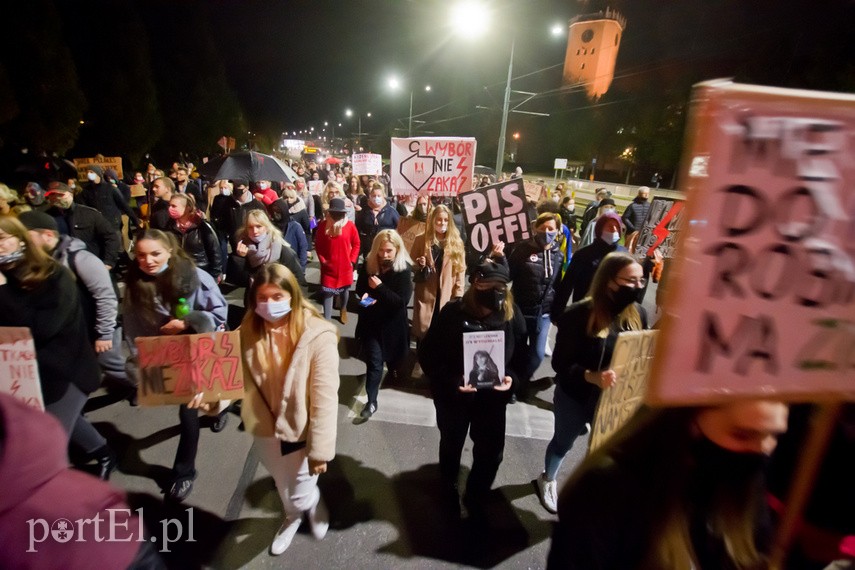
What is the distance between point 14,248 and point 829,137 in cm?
384

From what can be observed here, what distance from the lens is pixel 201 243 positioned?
5496 mm

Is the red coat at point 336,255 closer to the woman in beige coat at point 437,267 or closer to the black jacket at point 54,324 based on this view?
the woman in beige coat at point 437,267

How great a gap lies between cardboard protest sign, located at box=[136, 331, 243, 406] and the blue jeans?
2164 millimetres

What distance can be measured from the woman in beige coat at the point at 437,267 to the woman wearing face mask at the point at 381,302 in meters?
0.82

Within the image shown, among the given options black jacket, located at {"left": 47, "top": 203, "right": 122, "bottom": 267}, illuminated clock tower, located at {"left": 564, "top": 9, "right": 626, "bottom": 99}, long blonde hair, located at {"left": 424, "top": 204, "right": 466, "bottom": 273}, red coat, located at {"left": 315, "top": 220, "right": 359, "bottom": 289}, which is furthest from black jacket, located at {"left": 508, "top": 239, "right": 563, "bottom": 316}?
illuminated clock tower, located at {"left": 564, "top": 9, "right": 626, "bottom": 99}

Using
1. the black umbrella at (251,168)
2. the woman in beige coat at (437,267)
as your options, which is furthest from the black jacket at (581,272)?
the black umbrella at (251,168)

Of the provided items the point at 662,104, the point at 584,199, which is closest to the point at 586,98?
the point at 662,104

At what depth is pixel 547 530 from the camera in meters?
3.04

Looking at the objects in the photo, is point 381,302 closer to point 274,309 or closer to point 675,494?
point 274,309

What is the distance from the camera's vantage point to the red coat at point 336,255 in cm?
580

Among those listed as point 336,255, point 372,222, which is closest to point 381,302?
point 336,255

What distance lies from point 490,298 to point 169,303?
227 centimetres

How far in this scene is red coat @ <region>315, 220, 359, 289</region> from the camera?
580 centimetres

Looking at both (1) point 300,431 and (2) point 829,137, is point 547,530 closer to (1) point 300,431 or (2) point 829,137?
(1) point 300,431
